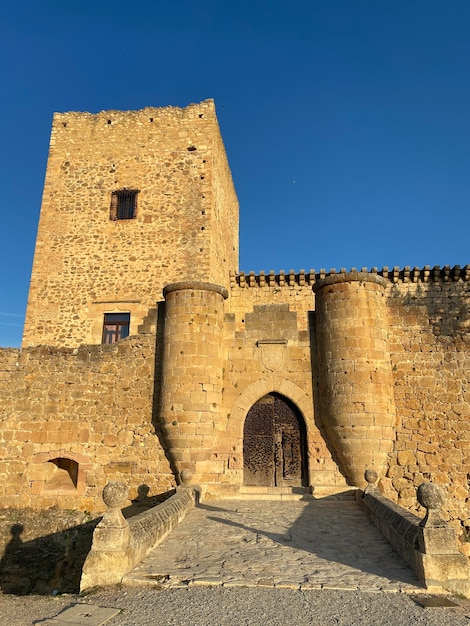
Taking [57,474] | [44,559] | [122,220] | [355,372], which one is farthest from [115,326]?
[355,372]

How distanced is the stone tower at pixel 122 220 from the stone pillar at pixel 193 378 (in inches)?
241

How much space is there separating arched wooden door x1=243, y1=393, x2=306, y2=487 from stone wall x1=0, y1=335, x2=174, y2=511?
5.91 feet

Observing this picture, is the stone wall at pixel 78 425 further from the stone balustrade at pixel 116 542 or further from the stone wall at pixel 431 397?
the stone wall at pixel 431 397

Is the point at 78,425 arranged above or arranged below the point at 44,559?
above

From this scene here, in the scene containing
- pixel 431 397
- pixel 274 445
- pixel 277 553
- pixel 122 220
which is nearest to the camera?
pixel 277 553

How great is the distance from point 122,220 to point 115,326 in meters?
4.14

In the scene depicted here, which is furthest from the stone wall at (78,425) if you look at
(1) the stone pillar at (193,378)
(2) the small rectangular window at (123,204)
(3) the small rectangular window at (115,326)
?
(2) the small rectangular window at (123,204)

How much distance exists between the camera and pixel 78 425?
10453 millimetres

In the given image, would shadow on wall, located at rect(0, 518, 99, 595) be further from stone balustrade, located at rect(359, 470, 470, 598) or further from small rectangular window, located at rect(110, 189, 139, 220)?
small rectangular window, located at rect(110, 189, 139, 220)

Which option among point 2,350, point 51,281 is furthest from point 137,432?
point 51,281

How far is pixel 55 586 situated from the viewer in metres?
9.20

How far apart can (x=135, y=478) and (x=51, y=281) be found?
33.5 ft

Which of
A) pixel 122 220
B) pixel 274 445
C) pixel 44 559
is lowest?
pixel 44 559

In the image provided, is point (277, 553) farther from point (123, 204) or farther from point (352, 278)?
point (123, 204)
